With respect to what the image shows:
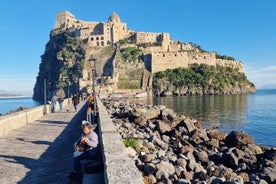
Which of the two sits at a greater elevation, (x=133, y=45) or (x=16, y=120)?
(x=133, y=45)

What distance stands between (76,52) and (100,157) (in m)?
110

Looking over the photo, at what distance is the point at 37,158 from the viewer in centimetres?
836

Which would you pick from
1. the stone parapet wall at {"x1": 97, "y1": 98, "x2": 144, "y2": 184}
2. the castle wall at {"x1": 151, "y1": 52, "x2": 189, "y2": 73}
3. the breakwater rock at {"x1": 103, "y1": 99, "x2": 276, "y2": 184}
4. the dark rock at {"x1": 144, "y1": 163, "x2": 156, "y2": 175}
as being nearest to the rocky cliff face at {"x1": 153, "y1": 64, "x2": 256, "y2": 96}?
the castle wall at {"x1": 151, "y1": 52, "x2": 189, "y2": 73}

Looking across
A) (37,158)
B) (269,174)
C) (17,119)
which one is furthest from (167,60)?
(37,158)

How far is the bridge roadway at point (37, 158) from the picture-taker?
21.5ft

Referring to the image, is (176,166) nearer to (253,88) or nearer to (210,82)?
(210,82)

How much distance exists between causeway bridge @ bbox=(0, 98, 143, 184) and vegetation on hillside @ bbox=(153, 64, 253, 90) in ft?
302

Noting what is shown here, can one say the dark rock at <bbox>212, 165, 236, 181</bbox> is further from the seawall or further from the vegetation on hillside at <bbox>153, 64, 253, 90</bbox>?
the vegetation on hillside at <bbox>153, 64, 253, 90</bbox>

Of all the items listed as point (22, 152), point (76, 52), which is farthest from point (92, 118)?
point (76, 52)

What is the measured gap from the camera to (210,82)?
109 metres

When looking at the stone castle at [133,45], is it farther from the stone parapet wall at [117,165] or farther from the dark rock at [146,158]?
the stone parapet wall at [117,165]

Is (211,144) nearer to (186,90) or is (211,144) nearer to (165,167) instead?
(165,167)

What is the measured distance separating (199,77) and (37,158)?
102315 mm

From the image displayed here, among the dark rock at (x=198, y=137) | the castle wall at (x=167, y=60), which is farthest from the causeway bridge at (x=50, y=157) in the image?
the castle wall at (x=167, y=60)
